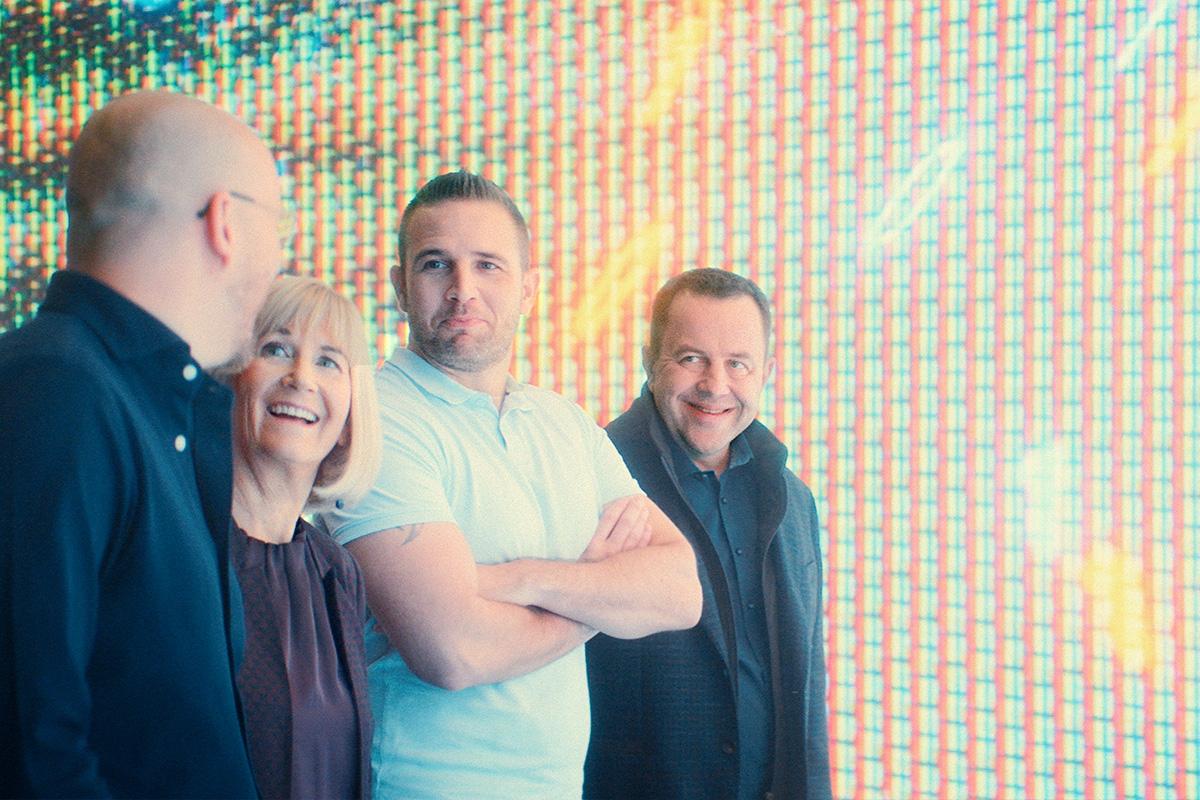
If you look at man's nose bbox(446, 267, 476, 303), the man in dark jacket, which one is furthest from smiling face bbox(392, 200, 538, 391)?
the man in dark jacket

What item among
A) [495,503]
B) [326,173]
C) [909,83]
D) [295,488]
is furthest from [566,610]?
[326,173]

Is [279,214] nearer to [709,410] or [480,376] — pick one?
[480,376]

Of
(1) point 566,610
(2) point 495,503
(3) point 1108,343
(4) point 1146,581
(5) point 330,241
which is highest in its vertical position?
(5) point 330,241

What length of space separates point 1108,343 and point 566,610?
84.1 inches

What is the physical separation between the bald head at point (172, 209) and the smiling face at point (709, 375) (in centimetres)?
102

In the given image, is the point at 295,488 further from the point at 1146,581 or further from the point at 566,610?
the point at 1146,581

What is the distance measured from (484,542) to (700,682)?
1.55 feet

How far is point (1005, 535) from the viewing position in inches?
117

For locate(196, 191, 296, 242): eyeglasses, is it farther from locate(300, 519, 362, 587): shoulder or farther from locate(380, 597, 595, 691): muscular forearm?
locate(380, 597, 595, 691): muscular forearm

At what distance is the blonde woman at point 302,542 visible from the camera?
3.46 feet

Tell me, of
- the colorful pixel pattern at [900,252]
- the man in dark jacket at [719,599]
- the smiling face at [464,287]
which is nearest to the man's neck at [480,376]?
the smiling face at [464,287]

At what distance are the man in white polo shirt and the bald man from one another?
0.38 m

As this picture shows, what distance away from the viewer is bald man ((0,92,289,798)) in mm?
691

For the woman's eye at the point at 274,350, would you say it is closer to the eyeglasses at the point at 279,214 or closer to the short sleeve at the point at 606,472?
the eyeglasses at the point at 279,214
